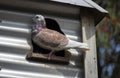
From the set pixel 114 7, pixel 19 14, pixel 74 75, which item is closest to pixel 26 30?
pixel 19 14

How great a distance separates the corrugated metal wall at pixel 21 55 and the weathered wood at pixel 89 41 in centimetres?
7

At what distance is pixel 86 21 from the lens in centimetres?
578

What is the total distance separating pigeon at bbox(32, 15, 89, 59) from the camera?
546 centimetres

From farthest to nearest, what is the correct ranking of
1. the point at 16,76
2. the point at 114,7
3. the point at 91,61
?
the point at 114,7 → the point at 91,61 → the point at 16,76

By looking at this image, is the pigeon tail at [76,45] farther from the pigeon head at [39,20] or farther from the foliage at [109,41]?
the foliage at [109,41]

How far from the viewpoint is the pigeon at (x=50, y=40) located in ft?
17.9

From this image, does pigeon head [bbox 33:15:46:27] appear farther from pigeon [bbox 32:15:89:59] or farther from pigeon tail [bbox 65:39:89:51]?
pigeon tail [bbox 65:39:89:51]

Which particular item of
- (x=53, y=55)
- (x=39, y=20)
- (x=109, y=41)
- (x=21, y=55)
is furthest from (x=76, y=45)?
(x=109, y=41)

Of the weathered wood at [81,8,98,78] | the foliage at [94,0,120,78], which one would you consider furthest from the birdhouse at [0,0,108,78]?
the foliage at [94,0,120,78]

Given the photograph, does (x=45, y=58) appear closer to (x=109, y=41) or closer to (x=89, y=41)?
(x=89, y=41)

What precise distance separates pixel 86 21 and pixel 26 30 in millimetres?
607

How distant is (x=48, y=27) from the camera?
5891 millimetres

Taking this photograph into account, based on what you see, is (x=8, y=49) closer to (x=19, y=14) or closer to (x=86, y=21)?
(x=19, y=14)

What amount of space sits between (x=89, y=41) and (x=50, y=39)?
1.28 feet
